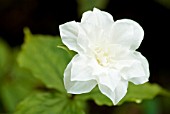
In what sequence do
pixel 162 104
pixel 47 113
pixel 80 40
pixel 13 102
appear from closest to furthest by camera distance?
pixel 80 40 < pixel 47 113 < pixel 13 102 < pixel 162 104

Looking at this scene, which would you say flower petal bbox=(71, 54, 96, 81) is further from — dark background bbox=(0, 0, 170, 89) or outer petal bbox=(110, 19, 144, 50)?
dark background bbox=(0, 0, 170, 89)

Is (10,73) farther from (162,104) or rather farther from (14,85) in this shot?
(162,104)

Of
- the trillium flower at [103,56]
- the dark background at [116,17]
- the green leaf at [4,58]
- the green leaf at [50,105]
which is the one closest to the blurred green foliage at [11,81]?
the green leaf at [4,58]

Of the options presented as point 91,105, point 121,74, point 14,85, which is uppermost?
point 121,74

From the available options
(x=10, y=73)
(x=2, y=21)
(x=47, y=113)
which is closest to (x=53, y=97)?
(x=47, y=113)

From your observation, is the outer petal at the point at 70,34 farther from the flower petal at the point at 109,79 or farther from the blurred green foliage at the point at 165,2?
the blurred green foliage at the point at 165,2

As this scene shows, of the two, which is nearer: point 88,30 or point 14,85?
point 88,30

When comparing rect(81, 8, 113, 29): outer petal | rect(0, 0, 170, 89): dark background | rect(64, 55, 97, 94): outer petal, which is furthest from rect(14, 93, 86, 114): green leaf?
rect(0, 0, 170, 89): dark background
